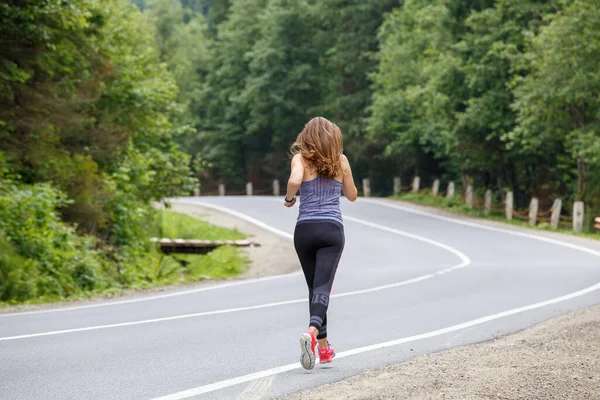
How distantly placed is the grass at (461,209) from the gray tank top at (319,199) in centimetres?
2120

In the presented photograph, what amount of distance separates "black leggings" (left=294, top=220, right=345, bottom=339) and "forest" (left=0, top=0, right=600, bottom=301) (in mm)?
8414

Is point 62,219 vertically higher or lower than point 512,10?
lower

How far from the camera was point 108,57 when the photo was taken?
2216 centimetres

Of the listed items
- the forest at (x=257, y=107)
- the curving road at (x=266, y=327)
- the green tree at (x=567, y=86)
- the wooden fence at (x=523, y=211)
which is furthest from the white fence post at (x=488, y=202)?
the curving road at (x=266, y=327)

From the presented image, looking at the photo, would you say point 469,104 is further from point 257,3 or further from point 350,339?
point 257,3

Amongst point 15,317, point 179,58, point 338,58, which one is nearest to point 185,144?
point 179,58

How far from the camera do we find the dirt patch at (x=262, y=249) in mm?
21073

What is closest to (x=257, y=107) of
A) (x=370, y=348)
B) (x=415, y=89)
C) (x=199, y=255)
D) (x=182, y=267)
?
(x=415, y=89)

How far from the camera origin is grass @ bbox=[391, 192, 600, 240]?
30.1 metres

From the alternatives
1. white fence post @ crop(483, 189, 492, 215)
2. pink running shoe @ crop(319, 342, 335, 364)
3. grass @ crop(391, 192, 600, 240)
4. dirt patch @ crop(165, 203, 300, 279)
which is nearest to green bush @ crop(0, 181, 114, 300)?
dirt patch @ crop(165, 203, 300, 279)

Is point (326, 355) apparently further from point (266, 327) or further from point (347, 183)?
point (266, 327)

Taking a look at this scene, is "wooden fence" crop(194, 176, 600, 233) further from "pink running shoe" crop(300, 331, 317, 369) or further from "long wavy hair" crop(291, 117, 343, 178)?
"pink running shoe" crop(300, 331, 317, 369)

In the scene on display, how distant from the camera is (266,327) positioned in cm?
998

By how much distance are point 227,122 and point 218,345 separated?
2415 inches
